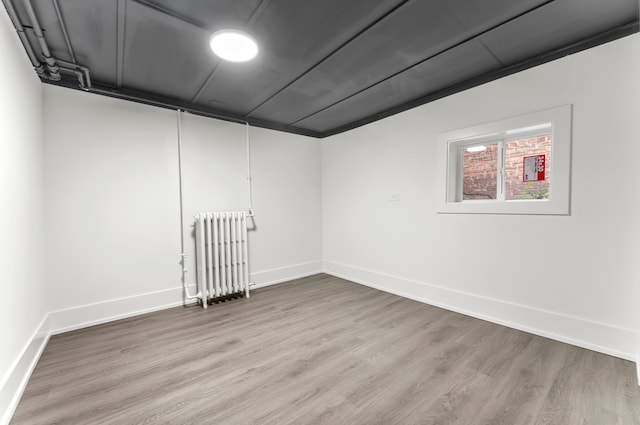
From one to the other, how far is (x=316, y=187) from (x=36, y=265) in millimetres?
3304

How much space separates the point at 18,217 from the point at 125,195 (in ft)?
3.34

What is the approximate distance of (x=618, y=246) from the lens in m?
1.89

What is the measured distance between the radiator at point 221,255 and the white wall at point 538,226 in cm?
177

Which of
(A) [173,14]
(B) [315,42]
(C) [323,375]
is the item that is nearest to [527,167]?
(B) [315,42]

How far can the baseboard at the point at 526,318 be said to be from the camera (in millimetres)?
1890

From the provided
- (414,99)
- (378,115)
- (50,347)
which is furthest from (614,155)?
(50,347)

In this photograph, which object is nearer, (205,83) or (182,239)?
(205,83)

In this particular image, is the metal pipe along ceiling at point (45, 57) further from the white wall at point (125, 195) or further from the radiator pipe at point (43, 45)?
the white wall at point (125, 195)

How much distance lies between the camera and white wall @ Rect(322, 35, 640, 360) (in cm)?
187

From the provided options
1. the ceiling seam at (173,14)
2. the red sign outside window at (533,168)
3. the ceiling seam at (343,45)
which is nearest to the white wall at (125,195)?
the ceiling seam at (343,45)

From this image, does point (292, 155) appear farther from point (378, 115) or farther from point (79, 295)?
point (79, 295)

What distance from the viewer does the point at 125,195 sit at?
106 inches

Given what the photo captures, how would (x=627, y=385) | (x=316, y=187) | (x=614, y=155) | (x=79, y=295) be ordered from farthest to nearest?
(x=316, y=187), (x=79, y=295), (x=614, y=155), (x=627, y=385)

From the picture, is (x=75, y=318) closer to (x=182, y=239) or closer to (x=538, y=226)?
(x=182, y=239)
